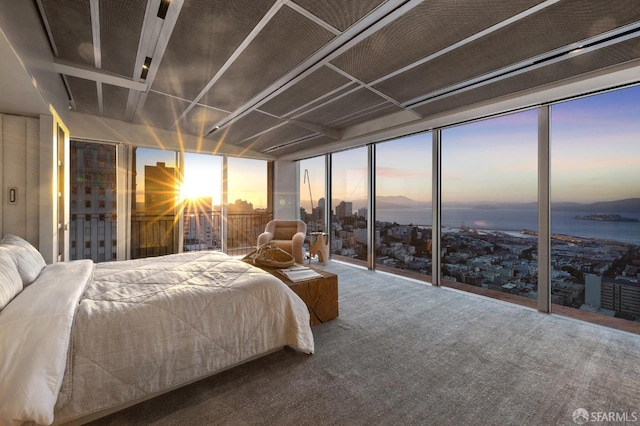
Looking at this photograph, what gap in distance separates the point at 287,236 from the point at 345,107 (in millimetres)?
2803

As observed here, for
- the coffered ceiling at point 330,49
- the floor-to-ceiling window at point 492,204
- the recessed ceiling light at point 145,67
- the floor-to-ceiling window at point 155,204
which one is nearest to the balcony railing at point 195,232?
the floor-to-ceiling window at point 155,204

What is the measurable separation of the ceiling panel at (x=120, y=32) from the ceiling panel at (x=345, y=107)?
221 centimetres

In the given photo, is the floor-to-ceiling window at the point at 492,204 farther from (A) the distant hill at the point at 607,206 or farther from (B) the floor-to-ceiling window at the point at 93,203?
(B) the floor-to-ceiling window at the point at 93,203

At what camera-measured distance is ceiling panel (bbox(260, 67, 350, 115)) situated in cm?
296

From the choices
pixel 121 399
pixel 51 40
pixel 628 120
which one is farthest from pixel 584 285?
pixel 51 40

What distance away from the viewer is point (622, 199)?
9.34 feet

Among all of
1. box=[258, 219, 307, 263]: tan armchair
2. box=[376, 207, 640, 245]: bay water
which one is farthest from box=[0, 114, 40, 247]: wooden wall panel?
box=[376, 207, 640, 245]: bay water

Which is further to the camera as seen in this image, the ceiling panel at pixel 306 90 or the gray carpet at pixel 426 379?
the ceiling panel at pixel 306 90

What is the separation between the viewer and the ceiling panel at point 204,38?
2.01 meters

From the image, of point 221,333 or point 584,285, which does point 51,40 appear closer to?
point 221,333

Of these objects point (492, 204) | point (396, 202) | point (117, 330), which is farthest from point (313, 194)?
point (117, 330)

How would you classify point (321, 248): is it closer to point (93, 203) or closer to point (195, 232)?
point (195, 232)

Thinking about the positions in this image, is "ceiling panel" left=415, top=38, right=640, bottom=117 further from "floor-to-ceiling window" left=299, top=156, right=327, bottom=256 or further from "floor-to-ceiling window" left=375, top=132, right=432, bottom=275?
"floor-to-ceiling window" left=299, top=156, right=327, bottom=256
